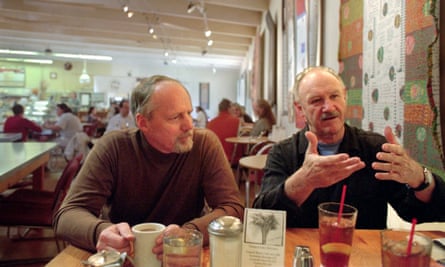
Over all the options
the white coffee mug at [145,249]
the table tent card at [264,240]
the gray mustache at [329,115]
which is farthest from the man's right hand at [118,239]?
the gray mustache at [329,115]

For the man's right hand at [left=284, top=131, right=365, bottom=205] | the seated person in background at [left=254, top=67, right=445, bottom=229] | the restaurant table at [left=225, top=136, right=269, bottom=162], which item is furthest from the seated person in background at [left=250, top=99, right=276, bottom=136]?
the man's right hand at [left=284, top=131, right=365, bottom=205]

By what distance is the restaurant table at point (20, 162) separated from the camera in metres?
2.48

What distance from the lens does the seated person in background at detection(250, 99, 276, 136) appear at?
5.82 meters

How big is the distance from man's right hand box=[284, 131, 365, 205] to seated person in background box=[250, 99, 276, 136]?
4513 mm

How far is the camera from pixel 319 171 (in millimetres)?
1197

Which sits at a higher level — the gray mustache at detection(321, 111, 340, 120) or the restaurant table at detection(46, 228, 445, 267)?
the gray mustache at detection(321, 111, 340, 120)

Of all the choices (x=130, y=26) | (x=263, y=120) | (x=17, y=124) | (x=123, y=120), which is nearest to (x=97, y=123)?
(x=130, y=26)

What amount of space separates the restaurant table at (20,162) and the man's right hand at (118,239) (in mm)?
1681

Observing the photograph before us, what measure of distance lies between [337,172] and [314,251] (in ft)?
0.89

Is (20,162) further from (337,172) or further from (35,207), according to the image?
(337,172)

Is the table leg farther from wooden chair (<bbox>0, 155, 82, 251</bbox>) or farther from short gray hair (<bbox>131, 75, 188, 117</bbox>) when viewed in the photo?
short gray hair (<bbox>131, 75, 188, 117</bbox>)

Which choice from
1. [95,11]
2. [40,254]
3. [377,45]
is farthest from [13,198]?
[95,11]

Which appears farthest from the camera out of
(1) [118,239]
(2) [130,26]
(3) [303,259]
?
(2) [130,26]

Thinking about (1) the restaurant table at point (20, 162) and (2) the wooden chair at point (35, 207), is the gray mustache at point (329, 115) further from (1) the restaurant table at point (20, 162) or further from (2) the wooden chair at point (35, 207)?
(1) the restaurant table at point (20, 162)
